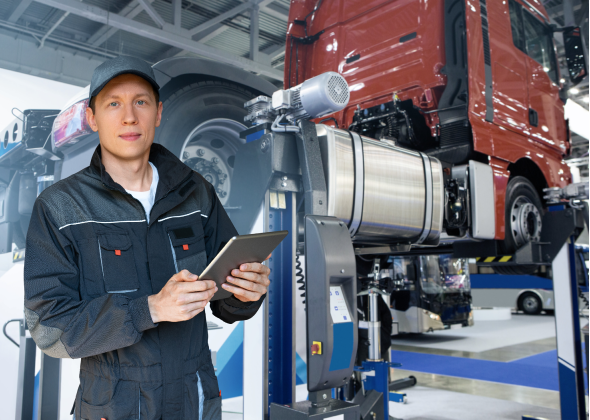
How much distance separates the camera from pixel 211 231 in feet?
4.80

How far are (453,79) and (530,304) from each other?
11764 mm

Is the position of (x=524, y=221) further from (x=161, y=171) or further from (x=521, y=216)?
(x=161, y=171)

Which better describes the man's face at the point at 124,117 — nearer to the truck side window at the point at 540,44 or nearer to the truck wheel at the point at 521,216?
the truck wheel at the point at 521,216

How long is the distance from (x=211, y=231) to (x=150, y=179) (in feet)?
0.78

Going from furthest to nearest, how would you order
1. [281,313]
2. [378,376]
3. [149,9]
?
[149,9] → [378,376] → [281,313]

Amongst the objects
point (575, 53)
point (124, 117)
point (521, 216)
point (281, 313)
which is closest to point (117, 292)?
point (124, 117)

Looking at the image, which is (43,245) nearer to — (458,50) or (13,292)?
(13,292)

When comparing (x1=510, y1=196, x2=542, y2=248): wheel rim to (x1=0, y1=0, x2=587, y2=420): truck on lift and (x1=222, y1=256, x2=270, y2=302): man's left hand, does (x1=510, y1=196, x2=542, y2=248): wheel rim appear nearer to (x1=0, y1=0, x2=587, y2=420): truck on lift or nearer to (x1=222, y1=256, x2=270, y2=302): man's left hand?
(x1=0, y1=0, x2=587, y2=420): truck on lift

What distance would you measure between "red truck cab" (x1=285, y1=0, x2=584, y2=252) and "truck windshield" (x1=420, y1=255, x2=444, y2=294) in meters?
3.75

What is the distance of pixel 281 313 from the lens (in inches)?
69.3

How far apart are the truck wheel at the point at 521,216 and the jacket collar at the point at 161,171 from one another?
2518mm

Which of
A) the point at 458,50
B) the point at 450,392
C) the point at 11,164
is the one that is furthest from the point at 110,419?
the point at 450,392

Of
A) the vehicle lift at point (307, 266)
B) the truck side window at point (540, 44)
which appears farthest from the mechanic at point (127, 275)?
the truck side window at point (540, 44)

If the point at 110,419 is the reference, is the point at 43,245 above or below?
above
